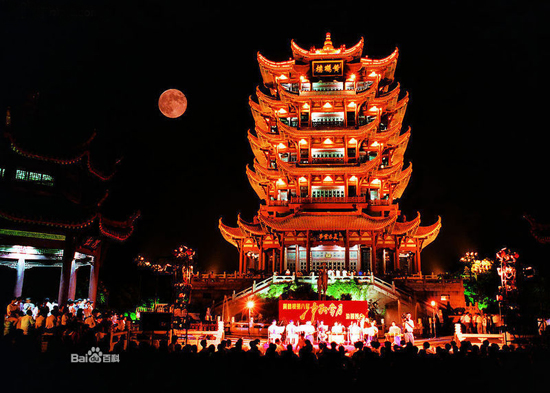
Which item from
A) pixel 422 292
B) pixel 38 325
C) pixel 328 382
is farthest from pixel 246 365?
pixel 422 292

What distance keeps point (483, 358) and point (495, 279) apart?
26235 mm

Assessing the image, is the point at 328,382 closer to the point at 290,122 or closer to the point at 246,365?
the point at 246,365

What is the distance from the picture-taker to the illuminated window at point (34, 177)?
18578mm

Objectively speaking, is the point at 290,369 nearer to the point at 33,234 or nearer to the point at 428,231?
the point at 33,234

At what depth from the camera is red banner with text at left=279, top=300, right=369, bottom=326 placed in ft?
54.7

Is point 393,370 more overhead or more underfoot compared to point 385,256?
more underfoot

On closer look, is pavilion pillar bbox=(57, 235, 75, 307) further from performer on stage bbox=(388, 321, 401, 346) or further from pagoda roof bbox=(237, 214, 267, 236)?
pagoda roof bbox=(237, 214, 267, 236)

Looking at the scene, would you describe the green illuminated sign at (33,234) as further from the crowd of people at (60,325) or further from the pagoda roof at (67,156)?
the pagoda roof at (67,156)

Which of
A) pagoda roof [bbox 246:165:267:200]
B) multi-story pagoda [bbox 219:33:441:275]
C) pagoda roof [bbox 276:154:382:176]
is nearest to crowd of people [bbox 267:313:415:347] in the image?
multi-story pagoda [bbox 219:33:441:275]

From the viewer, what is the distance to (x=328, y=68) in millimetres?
35875

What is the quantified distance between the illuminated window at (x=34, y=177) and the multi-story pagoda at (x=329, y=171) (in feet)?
49.6

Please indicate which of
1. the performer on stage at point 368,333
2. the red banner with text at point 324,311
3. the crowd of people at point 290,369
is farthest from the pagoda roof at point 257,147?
the crowd of people at point 290,369

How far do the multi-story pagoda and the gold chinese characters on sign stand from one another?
0.28 feet

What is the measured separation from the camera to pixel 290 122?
3775 centimetres
